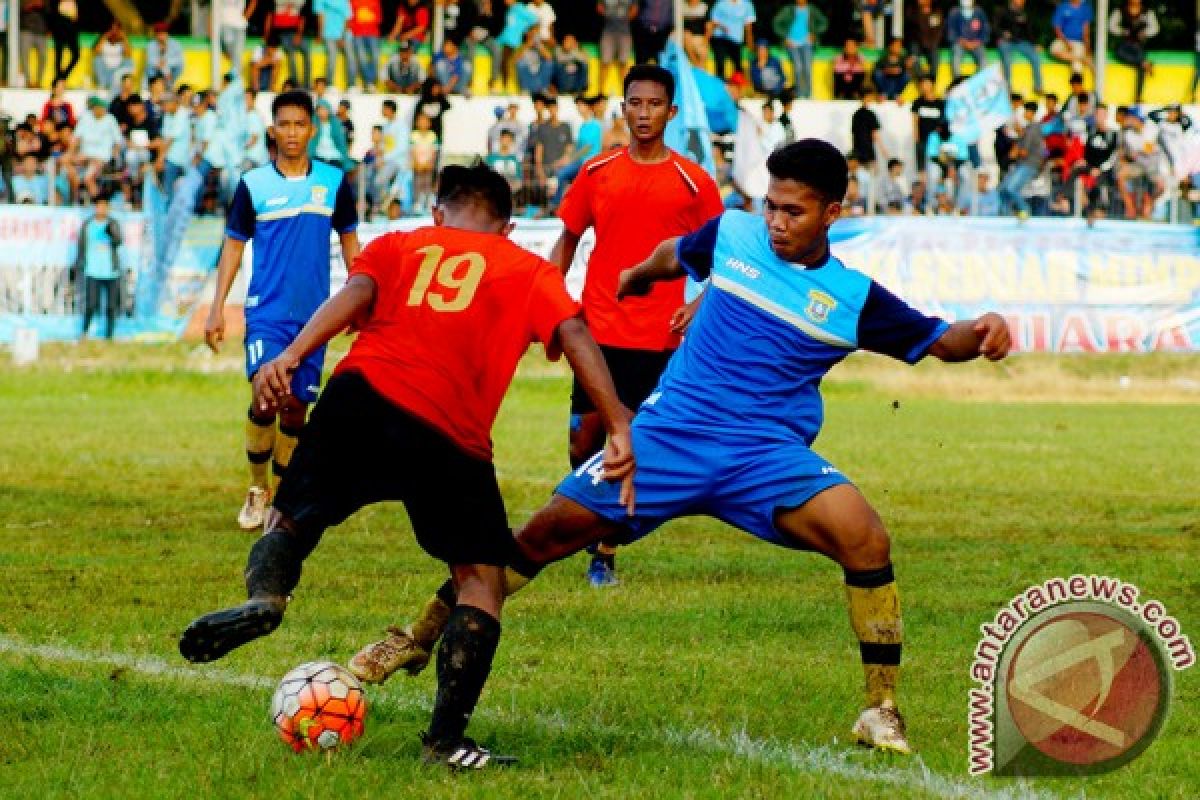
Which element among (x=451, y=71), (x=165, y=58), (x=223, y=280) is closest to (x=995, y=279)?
(x=451, y=71)

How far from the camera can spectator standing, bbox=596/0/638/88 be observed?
32.6 meters

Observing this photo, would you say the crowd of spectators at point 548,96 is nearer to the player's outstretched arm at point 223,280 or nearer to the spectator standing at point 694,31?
the spectator standing at point 694,31

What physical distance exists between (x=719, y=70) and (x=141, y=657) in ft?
83.9

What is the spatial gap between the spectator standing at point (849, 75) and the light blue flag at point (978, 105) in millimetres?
2643

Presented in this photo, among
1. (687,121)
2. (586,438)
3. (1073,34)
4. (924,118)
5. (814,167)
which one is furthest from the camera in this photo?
(1073,34)

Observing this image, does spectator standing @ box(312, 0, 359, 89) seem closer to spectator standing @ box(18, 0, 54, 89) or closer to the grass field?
spectator standing @ box(18, 0, 54, 89)

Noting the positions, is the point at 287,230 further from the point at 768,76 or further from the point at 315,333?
the point at 768,76

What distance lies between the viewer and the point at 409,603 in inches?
375

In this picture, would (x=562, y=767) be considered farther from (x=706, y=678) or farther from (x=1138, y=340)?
(x=1138, y=340)

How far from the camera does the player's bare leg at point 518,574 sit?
22.3 feet

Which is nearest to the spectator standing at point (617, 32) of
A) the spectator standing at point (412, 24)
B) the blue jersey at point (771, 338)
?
the spectator standing at point (412, 24)

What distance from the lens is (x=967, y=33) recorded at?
3384 centimetres

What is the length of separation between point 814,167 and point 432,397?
1440mm

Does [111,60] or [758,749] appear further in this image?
[111,60]
